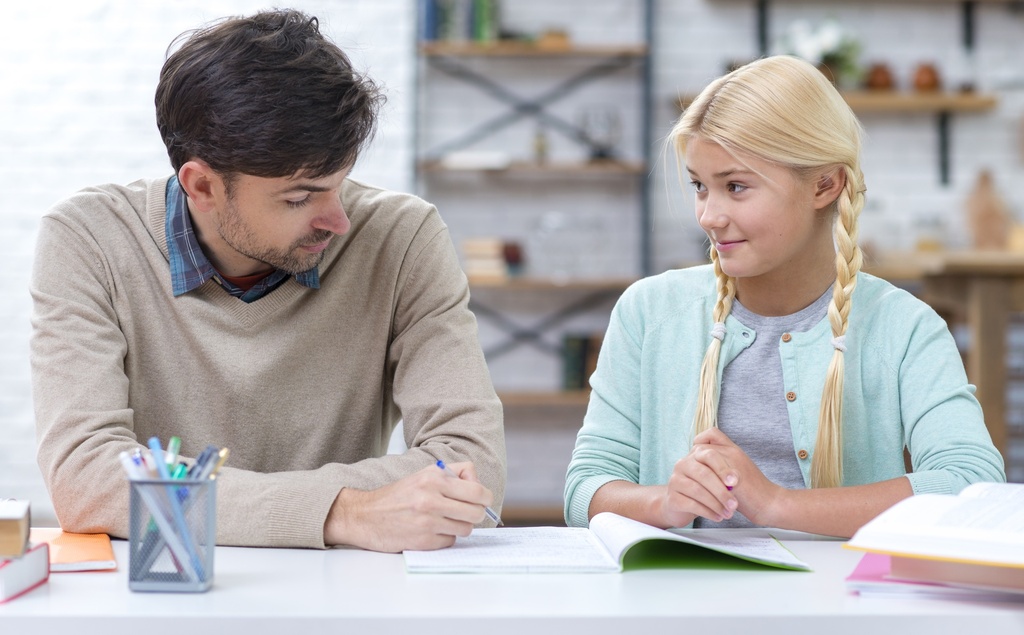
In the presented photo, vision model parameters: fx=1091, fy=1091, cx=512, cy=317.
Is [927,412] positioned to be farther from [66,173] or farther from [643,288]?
[66,173]

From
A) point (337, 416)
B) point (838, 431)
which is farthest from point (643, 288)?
point (337, 416)

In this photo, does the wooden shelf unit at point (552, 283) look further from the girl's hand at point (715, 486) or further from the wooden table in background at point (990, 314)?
the girl's hand at point (715, 486)

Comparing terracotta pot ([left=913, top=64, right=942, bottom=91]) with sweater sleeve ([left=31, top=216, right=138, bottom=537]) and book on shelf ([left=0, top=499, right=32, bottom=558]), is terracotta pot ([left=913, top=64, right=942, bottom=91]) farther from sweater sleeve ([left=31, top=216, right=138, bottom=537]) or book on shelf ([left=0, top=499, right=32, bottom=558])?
book on shelf ([left=0, top=499, right=32, bottom=558])

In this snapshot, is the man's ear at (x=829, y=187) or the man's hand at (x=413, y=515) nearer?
the man's hand at (x=413, y=515)

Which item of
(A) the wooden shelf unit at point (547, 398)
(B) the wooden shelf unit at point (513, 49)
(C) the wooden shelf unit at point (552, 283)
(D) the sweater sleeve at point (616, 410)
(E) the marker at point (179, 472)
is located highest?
(B) the wooden shelf unit at point (513, 49)

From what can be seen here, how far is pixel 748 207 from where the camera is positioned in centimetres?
148

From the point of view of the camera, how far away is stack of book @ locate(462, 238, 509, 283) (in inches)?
168

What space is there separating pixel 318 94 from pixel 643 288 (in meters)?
0.57

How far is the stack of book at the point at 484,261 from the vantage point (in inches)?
168

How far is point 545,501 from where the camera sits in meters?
4.46

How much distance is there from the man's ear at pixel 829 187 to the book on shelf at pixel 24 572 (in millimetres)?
1085

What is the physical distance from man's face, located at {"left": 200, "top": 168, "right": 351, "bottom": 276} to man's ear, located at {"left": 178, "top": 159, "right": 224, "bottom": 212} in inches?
0.5

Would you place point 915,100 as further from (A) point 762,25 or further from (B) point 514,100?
(B) point 514,100

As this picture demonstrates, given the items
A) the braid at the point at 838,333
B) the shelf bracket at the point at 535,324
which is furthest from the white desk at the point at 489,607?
the shelf bracket at the point at 535,324
